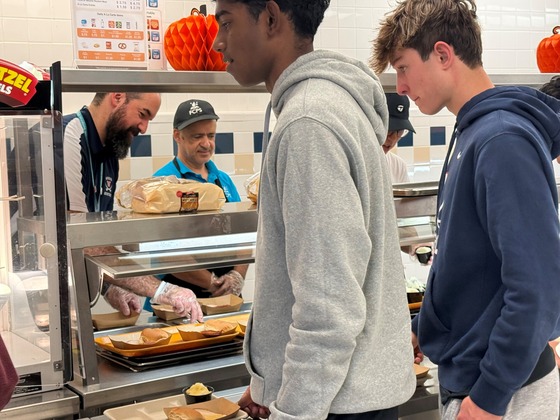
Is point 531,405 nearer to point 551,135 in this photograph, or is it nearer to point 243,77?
point 551,135

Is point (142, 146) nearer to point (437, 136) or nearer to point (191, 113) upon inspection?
point (191, 113)

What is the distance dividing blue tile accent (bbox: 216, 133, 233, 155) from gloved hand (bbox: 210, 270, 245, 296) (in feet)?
4.55

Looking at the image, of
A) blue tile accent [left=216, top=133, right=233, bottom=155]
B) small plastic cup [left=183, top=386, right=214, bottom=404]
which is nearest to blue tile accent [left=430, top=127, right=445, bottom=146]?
blue tile accent [left=216, top=133, right=233, bottom=155]

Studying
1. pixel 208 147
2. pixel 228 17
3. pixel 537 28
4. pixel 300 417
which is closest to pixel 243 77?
pixel 228 17

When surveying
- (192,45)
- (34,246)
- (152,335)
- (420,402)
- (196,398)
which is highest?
(192,45)

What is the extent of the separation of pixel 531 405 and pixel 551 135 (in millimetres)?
659

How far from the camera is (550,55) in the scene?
3221 millimetres

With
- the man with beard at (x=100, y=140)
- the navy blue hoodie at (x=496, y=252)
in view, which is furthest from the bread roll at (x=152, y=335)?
the man with beard at (x=100, y=140)

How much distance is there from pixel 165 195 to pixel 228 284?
1.30 m

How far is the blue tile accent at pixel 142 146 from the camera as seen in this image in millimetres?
4609

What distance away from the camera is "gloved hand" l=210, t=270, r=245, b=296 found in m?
3.59

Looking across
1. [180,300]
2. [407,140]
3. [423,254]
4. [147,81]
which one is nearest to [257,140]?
[407,140]

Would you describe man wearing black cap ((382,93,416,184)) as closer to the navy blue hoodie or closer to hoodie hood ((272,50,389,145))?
the navy blue hoodie

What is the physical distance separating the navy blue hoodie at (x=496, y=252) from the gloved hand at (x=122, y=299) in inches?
48.9
